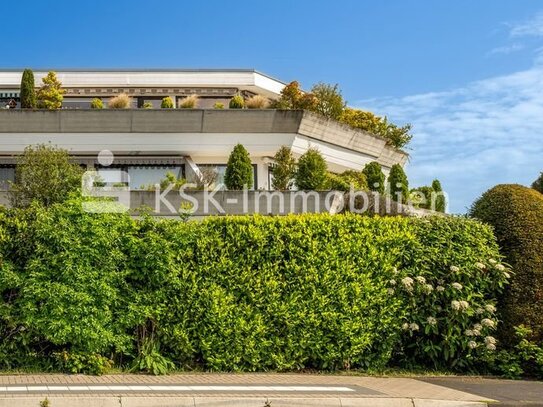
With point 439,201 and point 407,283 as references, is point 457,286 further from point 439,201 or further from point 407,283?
point 439,201

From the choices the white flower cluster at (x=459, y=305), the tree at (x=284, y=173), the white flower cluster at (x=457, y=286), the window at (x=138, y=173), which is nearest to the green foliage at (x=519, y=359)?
the white flower cluster at (x=459, y=305)

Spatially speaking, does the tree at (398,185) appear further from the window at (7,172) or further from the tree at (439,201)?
the window at (7,172)

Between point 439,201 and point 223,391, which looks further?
point 439,201

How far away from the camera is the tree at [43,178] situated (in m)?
28.4

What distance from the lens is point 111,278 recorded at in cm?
1321

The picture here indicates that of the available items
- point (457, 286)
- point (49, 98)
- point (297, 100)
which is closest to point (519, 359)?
point (457, 286)

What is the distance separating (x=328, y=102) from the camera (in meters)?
43.0

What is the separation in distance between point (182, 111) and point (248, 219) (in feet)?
78.9

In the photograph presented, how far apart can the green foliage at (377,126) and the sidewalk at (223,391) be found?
34.1m

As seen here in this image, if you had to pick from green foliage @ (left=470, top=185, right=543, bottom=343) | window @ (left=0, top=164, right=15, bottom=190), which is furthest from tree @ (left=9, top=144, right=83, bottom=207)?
green foliage @ (left=470, top=185, right=543, bottom=343)

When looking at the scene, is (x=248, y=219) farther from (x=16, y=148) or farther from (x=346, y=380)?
(x=16, y=148)

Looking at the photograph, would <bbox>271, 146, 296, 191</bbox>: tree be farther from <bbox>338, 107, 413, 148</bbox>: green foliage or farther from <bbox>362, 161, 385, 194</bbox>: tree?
<bbox>338, 107, 413, 148</bbox>: green foliage

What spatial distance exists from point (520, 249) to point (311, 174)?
626 inches

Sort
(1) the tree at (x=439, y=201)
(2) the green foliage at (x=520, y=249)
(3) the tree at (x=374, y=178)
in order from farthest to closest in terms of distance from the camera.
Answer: (1) the tree at (x=439, y=201), (3) the tree at (x=374, y=178), (2) the green foliage at (x=520, y=249)
